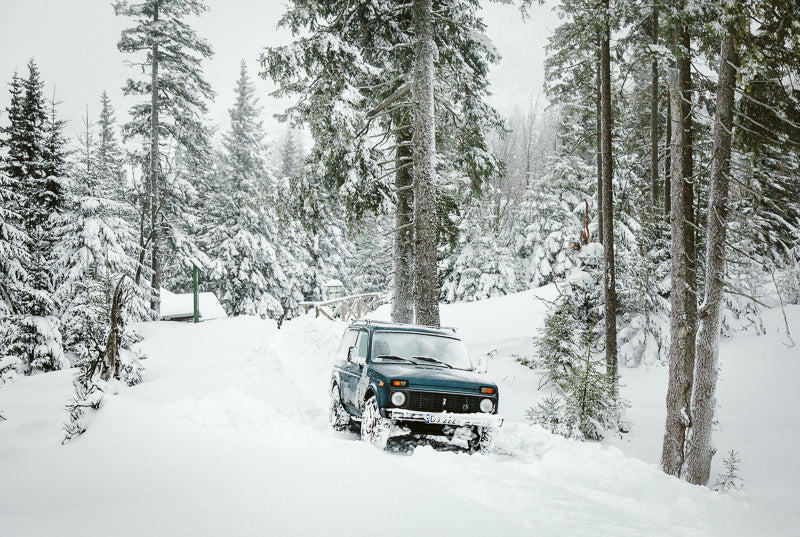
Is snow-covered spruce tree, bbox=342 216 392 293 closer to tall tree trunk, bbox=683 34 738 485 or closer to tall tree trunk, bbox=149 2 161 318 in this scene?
tall tree trunk, bbox=149 2 161 318

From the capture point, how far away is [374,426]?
719 centimetres

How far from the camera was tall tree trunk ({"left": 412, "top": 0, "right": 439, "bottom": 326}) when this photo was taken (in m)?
11.9

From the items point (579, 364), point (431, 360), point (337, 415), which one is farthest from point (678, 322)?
point (337, 415)

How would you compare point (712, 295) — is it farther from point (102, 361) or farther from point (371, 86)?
point (102, 361)

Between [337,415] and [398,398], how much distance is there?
2.36 m

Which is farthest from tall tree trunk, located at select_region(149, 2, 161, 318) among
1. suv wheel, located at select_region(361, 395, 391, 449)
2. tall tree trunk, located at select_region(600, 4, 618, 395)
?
tall tree trunk, located at select_region(600, 4, 618, 395)

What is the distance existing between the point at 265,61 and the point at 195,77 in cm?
1565

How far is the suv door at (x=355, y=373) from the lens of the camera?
8.23 m

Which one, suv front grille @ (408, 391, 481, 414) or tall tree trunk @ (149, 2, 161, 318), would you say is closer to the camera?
suv front grille @ (408, 391, 481, 414)

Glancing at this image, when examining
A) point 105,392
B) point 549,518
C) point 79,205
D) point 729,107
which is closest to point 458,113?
point 729,107

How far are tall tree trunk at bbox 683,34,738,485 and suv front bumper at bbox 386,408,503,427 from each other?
387 centimetres

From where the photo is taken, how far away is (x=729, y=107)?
335 inches

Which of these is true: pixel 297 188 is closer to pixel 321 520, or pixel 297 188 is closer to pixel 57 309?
pixel 57 309

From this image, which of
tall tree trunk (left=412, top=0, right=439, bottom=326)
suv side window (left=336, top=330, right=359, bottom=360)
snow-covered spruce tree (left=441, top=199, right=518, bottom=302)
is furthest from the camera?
snow-covered spruce tree (left=441, top=199, right=518, bottom=302)
